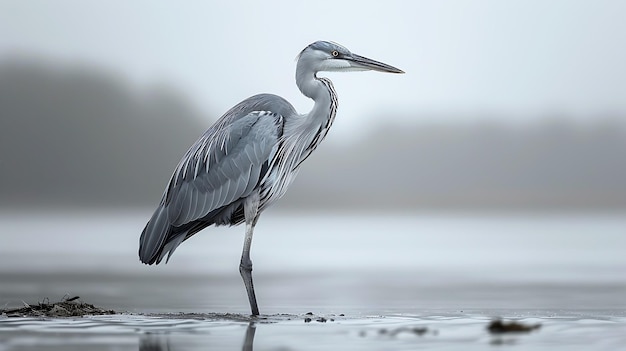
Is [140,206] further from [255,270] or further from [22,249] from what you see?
[255,270]

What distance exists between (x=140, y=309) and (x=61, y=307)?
1227 mm

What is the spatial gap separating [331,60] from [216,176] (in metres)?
1.59

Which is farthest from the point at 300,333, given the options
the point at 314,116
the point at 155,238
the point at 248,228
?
the point at 314,116

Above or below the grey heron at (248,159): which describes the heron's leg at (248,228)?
below

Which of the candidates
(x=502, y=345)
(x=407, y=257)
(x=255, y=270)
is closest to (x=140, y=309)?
(x=502, y=345)

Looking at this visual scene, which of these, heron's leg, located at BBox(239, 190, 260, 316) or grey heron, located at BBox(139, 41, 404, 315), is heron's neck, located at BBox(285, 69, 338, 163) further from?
heron's leg, located at BBox(239, 190, 260, 316)

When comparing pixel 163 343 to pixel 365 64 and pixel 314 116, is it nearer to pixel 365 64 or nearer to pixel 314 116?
pixel 314 116

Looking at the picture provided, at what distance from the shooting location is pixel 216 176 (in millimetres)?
11000

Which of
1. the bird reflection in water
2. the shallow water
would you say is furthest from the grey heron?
the bird reflection in water

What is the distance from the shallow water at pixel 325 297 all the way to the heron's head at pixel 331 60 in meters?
2.36

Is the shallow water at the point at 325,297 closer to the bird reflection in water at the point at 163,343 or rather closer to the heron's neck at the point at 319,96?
the bird reflection in water at the point at 163,343

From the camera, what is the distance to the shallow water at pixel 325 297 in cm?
816

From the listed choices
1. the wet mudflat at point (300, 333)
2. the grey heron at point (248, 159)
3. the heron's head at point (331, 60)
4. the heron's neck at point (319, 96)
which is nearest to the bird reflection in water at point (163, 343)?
the wet mudflat at point (300, 333)

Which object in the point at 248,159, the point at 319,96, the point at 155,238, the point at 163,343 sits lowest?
the point at 163,343
